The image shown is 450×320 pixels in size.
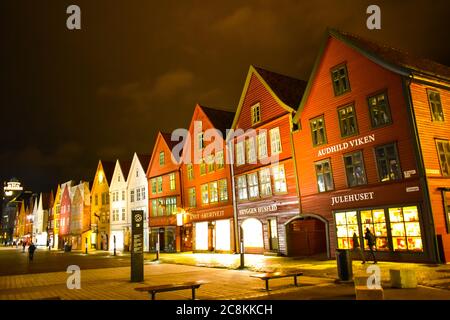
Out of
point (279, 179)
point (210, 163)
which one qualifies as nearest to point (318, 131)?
point (279, 179)

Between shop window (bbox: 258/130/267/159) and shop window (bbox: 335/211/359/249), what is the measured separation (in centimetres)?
823

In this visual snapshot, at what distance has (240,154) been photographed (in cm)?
3105

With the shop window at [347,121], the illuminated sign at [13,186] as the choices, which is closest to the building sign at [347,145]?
the shop window at [347,121]

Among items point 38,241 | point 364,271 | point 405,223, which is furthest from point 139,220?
point 38,241

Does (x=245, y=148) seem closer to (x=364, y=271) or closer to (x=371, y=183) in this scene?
(x=371, y=183)

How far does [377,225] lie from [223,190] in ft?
52.3

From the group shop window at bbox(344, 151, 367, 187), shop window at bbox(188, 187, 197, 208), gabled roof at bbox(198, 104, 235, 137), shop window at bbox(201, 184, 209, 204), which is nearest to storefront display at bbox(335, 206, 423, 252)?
shop window at bbox(344, 151, 367, 187)

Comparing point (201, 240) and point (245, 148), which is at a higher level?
point (245, 148)

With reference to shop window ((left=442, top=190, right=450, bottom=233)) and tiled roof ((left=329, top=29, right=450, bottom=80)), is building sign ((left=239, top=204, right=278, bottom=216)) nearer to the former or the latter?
shop window ((left=442, top=190, right=450, bottom=233))

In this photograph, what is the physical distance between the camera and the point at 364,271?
50.0ft

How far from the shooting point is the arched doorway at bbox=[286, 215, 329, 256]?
1016 inches
